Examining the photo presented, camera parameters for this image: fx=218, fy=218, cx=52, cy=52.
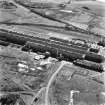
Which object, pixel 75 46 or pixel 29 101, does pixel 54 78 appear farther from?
pixel 75 46

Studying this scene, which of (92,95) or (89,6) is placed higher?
(89,6)

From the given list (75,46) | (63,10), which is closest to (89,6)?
(63,10)

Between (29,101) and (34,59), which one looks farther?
(34,59)

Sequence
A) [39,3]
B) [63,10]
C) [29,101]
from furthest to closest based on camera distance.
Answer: [39,3], [63,10], [29,101]

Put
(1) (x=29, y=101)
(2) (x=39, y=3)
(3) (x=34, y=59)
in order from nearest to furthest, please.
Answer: (1) (x=29, y=101) → (3) (x=34, y=59) → (2) (x=39, y=3)

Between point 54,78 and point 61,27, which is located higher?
point 61,27

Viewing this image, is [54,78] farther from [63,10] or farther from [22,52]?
[63,10]

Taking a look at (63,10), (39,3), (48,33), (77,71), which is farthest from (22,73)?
(39,3)

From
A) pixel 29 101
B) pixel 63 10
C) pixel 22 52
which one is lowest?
pixel 29 101

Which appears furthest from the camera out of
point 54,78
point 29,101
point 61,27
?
point 61,27
